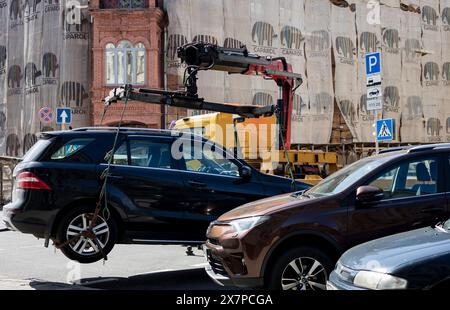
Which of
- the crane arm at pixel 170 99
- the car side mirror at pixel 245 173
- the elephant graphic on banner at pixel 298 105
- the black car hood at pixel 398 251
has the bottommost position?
the black car hood at pixel 398 251

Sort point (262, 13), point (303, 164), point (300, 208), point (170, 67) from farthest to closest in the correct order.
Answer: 1. point (262, 13)
2. point (170, 67)
3. point (303, 164)
4. point (300, 208)

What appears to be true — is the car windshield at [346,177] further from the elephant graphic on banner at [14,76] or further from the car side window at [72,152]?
the elephant graphic on banner at [14,76]

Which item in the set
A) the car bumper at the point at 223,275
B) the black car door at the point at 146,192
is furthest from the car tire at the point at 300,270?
the black car door at the point at 146,192

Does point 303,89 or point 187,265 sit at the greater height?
point 303,89

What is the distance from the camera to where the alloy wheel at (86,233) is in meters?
6.78

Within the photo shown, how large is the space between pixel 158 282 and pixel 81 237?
1195 mm

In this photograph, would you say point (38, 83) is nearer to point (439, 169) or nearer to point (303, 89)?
point (303, 89)

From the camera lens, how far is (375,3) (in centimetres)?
2833

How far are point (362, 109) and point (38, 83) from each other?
16519mm

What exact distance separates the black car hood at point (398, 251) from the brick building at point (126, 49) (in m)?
20.0

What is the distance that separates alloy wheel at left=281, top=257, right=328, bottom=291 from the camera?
16.9 feet

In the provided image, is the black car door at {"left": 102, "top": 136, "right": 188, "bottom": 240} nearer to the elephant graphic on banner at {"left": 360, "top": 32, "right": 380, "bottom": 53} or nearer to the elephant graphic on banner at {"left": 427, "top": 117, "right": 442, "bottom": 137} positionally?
the elephant graphic on banner at {"left": 360, "top": 32, "right": 380, "bottom": 53}

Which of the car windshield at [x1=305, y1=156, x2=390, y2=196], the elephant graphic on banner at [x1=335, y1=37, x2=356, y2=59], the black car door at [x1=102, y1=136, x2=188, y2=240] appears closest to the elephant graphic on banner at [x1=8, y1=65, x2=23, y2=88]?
the elephant graphic on banner at [x1=335, y1=37, x2=356, y2=59]
